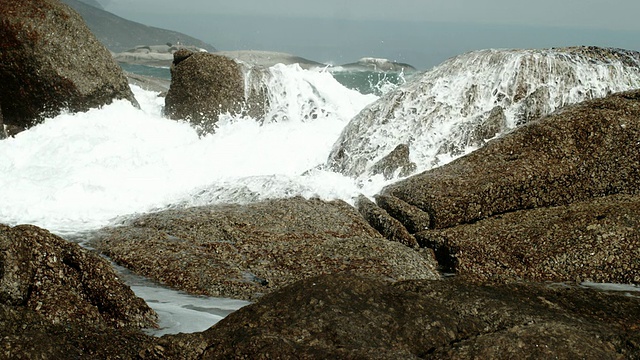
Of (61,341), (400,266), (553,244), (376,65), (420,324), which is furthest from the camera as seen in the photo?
(376,65)

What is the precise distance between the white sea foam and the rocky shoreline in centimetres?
144

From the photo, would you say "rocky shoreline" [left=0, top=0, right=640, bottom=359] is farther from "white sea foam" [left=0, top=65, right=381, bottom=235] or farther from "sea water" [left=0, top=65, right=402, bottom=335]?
"white sea foam" [left=0, top=65, right=381, bottom=235]

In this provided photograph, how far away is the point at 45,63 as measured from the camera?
56.2 feet

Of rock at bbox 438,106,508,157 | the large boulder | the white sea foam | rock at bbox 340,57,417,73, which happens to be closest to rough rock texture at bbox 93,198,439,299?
the large boulder

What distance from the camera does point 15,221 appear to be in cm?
Answer: 1160

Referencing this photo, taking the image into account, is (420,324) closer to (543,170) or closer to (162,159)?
(543,170)

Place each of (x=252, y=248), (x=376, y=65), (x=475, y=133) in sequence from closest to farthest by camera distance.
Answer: (x=252, y=248) < (x=475, y=133) < (x=376, y=65)

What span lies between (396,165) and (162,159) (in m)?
6.03

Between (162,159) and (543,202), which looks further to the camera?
(162,159)

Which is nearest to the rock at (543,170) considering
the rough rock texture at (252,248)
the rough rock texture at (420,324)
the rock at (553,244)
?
the rock at (553,244)

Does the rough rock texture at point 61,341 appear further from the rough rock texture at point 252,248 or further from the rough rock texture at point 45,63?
the rough rock texture at point 45,63

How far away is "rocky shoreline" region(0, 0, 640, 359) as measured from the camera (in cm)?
429

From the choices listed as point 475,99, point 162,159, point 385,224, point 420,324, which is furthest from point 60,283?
point 162,159

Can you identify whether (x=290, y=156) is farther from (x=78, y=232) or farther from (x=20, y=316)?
(x=20, y=316)
